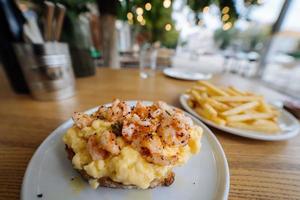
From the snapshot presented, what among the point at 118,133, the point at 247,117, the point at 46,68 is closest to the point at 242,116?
the point at 247,117

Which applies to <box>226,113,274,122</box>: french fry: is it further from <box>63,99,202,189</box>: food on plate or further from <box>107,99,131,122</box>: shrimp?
<box>107,99,131,122</box>: shrimp

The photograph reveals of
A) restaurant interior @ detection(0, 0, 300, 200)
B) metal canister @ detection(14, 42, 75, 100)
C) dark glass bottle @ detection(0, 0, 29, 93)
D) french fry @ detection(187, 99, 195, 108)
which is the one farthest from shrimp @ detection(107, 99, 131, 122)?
dark glass bottle @ detection(0, 0, 29, 93)

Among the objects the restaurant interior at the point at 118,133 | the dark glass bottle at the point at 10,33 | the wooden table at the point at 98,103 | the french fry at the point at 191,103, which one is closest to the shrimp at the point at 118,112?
the restaurant interior at the point at 118,133

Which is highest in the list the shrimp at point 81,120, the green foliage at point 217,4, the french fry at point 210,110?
the green foliage at point 217,4

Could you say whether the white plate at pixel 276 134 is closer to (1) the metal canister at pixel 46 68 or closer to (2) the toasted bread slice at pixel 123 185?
(2) the toasted bread slice at pixel 123 185

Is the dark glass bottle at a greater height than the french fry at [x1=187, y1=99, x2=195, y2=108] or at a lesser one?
greater

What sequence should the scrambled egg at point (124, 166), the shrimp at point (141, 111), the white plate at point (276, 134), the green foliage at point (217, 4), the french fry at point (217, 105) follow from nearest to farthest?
1. the scrambled egg at point (124, 166)
2. the shrimp at point (141, 111)
3. the white plate at point (276, 134)
4. the french fry at point (217, 105)
5. the green foliage at point (217, 4)

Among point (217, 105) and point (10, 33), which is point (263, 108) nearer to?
point (217, 105)
